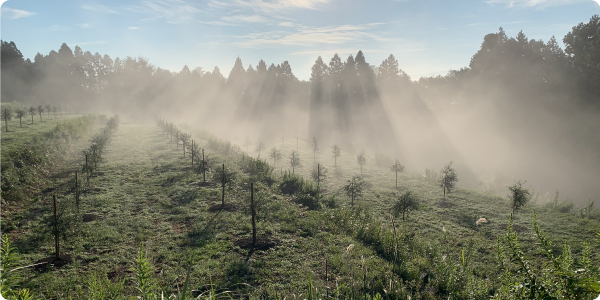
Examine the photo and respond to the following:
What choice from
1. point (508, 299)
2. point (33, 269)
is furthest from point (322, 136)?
point (508, 299)

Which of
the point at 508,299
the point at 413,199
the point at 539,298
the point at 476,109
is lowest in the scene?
the point at 413,199

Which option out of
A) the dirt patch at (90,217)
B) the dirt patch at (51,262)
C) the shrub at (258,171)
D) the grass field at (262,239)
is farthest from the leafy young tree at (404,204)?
the dirt patch at (90,217)

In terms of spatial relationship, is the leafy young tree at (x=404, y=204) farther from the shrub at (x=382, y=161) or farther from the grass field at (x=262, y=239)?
the shrub at (x=382, y=161)

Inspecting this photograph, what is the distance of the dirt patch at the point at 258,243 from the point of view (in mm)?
12297

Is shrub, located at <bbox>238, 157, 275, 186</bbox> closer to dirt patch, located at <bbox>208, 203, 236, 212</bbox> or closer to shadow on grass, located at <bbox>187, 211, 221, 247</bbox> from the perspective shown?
dirt patch, located at <bbox>208, 203, 236, 212</bbox>

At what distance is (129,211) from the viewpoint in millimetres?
15625

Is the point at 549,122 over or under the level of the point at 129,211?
over

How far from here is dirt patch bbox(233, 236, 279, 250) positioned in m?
12.3

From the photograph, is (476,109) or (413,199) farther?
(476,109)

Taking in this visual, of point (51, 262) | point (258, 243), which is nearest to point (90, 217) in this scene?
point (51, 262)

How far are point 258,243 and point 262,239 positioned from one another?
0.46 m

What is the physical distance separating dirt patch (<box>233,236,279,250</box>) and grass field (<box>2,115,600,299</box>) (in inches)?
3.3

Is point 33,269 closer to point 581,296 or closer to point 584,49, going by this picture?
point 581,296

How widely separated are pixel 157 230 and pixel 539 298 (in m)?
13.9
